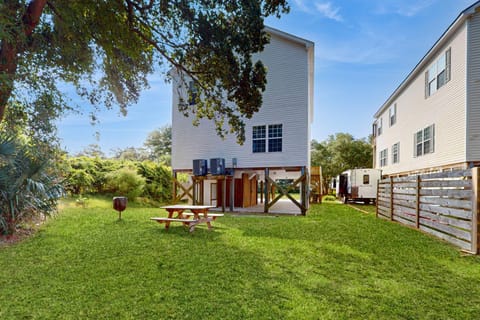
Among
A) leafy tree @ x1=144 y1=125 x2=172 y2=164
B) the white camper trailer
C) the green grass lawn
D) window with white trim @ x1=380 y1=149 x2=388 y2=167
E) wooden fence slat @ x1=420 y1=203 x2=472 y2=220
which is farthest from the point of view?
leafy tree @ x1=144 y1=125 x2=172 y2=164

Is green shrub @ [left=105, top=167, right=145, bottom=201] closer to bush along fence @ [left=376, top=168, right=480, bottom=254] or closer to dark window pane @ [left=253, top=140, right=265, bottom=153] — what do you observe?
dark window pane @ [left=253, top=140, right=265, bottom=153]

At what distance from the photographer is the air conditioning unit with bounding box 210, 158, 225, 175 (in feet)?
42.2

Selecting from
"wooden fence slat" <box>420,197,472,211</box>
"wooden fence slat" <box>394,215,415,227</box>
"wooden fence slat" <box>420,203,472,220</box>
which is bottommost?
"wooden fence slat" <box>394,215,415,227</box>

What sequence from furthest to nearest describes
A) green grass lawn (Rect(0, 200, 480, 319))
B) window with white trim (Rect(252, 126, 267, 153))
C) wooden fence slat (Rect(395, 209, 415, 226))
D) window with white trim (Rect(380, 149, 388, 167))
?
window with white trim (Rect(380, 149, 388, 167)) < window with white trim (Rect(252, 126, 267, 153)) < wooden fence slat (Rect(395, 209, 415, 226)) < green grass lawn (Rect(0, 200, 480, 319))

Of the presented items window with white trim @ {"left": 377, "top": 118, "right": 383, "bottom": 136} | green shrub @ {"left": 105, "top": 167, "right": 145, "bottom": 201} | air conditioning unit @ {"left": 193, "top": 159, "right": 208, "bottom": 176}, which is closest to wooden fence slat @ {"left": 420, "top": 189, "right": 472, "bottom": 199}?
air conditioning unit @ {"left": 193, "top": 159, "right": 208, "bottom": 176}

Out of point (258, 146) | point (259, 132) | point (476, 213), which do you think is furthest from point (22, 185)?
point (476, 213)

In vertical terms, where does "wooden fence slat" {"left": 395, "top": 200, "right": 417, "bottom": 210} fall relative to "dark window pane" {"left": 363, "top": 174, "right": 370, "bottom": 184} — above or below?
below

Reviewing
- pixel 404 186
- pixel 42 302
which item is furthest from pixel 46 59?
pixel 404 186

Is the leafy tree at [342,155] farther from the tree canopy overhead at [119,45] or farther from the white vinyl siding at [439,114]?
the tree canopy overhead at [119,45]

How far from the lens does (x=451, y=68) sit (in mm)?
10430

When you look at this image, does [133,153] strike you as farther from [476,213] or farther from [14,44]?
[476,213]

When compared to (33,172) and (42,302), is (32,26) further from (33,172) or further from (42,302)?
(42,302)

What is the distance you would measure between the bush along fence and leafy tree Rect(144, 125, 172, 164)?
3531 centimetres

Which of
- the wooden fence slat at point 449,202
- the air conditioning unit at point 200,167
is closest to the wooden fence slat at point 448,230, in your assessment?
the wooden fence slat at point 449,202
